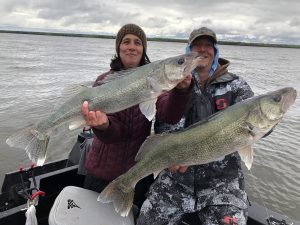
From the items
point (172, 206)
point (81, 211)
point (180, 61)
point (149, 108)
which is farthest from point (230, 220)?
point (180, 61)

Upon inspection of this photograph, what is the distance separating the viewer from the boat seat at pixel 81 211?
401 cm

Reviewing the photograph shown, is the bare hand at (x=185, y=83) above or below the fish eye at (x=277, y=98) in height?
above

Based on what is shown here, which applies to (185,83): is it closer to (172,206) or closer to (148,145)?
(148,145)

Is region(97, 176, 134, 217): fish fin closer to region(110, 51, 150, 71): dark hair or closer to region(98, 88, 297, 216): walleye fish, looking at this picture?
region(98, 88, 297, 216): walleye fish

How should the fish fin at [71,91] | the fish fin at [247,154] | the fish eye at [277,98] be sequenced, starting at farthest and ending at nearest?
the fish fin at [71,91], the fish fin at [247,154], the fish eye at [277,98]

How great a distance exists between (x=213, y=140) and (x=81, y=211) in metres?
1.89

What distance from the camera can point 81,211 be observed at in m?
4.18

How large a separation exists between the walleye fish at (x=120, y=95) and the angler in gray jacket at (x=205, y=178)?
751 millimetres

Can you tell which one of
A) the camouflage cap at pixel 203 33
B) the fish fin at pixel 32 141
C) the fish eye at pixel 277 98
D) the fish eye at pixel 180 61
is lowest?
the fish fin at pixel 32 141

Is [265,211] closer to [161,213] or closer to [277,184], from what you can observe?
[161,213]

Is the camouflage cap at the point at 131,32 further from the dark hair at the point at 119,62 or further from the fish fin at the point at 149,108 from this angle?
the fish fin at the point at 149,108

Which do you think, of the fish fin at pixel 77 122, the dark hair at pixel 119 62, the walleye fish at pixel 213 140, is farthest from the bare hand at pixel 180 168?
the dark hair at pixel 119 62

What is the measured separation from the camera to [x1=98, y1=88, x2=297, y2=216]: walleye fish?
140 inches

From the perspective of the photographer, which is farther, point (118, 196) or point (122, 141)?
point (122, 141)
